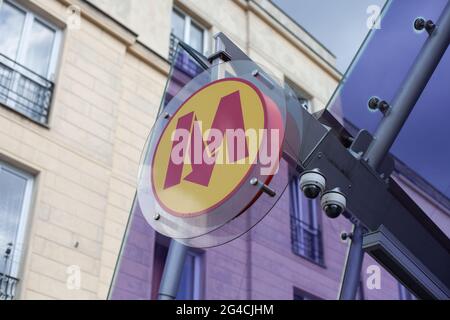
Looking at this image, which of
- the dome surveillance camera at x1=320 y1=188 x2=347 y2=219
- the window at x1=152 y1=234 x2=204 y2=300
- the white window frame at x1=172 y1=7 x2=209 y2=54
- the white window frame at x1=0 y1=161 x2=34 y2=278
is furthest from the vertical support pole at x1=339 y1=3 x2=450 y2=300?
the white window frame at x1=172 y1=7 x2=209 y2=54

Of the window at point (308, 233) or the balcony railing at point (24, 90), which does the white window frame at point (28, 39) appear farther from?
the window at point (308, 233)

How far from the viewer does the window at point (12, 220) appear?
8.55 m

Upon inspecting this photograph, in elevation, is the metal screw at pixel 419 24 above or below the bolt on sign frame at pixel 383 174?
above

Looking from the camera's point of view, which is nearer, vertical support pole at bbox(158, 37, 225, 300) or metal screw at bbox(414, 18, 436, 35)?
metal screw at bbox(414, 18, 436, 35)

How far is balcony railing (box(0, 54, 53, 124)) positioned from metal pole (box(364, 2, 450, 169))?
19.5 feet

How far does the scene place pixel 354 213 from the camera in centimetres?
467

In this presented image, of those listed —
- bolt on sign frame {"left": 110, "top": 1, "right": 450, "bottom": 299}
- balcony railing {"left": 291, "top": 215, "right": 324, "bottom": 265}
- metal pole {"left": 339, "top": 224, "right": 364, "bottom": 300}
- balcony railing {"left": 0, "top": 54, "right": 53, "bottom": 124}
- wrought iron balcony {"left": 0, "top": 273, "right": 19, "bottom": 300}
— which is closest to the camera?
bolt on sign frame {"left": 110, "top": 1, "right": 450, "bottom": 299}

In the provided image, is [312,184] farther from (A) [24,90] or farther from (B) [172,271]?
(A) [24,90]

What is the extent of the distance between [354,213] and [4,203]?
5601mm

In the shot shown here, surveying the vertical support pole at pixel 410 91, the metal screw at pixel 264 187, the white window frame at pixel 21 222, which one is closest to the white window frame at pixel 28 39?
the white window frame at pixel 21 222

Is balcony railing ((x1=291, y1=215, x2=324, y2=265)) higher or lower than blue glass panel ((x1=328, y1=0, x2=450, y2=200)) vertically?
higher

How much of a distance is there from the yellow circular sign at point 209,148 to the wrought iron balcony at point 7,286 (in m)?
4.75

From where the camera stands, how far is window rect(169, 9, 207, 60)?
519 inches

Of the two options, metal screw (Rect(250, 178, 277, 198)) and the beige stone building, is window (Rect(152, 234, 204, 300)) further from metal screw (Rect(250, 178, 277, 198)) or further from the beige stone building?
metal screw (Rect(250, 178, 277, 198))
